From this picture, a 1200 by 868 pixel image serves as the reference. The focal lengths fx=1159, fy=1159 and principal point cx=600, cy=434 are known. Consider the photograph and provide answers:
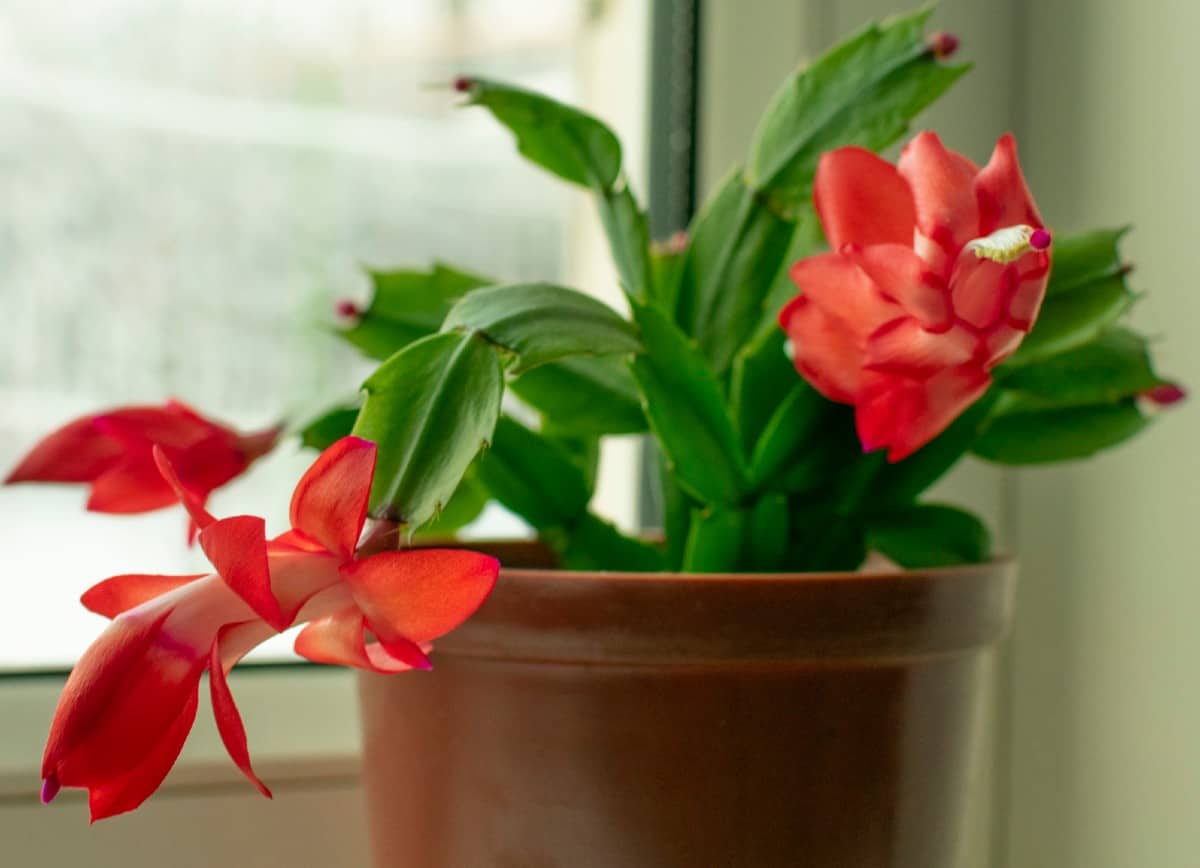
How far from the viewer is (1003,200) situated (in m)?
0.45

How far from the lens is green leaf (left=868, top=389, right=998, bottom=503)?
0.59 meters

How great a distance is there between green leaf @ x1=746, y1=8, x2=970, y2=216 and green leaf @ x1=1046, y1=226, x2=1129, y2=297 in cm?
10

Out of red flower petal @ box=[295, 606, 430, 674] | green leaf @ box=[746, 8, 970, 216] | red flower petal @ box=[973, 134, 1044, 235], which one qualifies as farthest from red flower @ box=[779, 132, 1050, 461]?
red flower petal @ box=[295, 606, 430, 674]

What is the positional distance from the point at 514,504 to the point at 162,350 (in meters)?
0.43

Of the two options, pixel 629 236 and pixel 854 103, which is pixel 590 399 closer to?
pixel 629 236

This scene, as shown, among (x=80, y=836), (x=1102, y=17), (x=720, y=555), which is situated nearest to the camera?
(x=720, y=555)

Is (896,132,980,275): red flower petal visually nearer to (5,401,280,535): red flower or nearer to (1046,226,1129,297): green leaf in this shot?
(1046,226,1129,297): green leaf

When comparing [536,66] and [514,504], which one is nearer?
[514,504]

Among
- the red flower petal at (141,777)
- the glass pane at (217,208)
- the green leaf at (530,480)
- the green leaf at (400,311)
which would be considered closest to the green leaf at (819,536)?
the green leaf at (530,480)

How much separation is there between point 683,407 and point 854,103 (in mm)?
189

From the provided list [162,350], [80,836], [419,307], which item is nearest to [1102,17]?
[419,307]

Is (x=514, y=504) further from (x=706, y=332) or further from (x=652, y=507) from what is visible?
(x=652, y=507)

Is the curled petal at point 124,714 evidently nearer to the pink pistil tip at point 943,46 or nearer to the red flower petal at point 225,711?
the red flower petal at point 225,711

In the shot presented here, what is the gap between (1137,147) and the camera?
758mm
